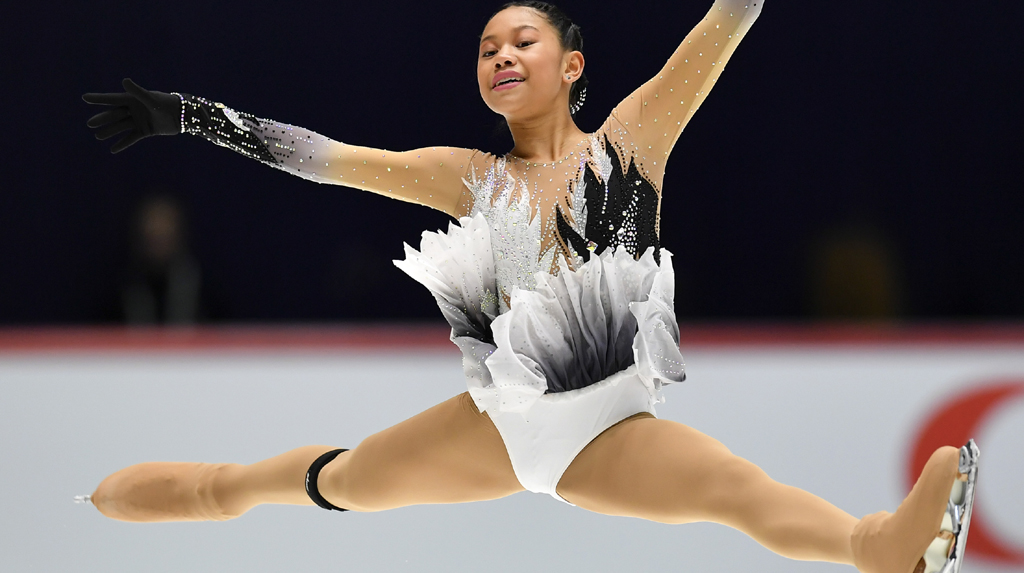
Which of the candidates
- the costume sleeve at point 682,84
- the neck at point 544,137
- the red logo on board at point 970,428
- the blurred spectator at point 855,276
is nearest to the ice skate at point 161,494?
the neck at point 544,137

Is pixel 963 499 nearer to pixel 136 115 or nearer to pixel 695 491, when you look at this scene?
pixel 695 491

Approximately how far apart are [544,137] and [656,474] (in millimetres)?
798

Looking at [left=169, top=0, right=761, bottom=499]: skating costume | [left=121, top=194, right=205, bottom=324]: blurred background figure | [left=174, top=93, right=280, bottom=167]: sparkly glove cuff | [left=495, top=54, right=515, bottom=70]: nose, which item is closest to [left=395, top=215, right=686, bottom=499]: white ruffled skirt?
[left=169, top=0, right=761, bottom=499]: skating costume

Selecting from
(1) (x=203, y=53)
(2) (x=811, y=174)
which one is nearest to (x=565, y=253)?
(2) (x=811, y=174)

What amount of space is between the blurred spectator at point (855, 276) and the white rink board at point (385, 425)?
95cm

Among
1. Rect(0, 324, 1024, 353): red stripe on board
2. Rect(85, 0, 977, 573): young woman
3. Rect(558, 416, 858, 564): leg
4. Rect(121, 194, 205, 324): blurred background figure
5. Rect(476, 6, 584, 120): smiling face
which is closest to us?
Rect(558, 416, 858, 564): leg

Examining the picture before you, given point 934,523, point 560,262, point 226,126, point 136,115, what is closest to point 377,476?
point 560,262

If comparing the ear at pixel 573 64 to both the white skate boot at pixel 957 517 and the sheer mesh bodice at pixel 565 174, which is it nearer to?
the sheer mesh bodice at pixel 565 174

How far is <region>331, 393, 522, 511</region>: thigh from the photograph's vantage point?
207 centimetres

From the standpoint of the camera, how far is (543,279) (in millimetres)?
1966

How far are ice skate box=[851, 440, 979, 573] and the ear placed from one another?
3.88 feet

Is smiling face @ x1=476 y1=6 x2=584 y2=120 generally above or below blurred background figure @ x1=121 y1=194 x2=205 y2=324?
below

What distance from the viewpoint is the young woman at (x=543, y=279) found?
1902 mm

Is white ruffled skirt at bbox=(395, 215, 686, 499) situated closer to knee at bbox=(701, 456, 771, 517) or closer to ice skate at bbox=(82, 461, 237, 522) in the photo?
knee at bbox=(701, 456, 771, 517)
